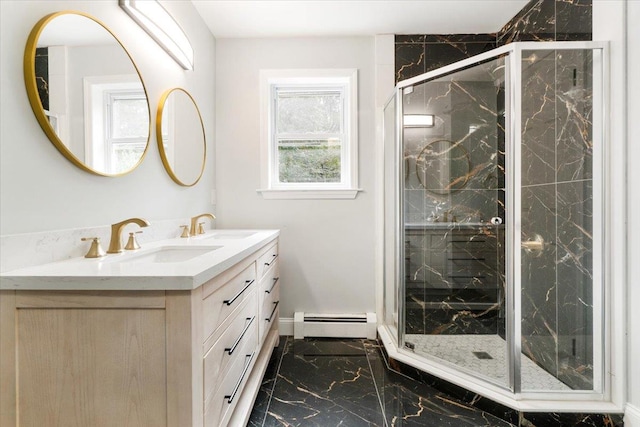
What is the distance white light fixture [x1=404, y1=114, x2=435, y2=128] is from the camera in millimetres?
2055

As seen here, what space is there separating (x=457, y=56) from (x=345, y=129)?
1089 millimetres

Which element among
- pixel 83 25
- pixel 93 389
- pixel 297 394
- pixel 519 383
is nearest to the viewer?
pixel 93 389

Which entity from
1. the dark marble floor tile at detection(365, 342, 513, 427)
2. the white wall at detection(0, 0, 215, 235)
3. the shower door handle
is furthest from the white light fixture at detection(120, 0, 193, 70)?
the dark marble floor tile at detection(365, 342, 513, 427)

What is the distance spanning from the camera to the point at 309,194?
8.66 feet

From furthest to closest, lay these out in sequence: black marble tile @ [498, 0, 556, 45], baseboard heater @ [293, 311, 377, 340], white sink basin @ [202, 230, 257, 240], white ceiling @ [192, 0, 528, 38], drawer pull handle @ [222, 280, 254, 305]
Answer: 1. baseboard heater @ [293, 311, 377, 340]
2. white ceiling @ [192, 0, 528, 38]
3. white sink basin @ [202, 230, 257, 240]
4. black marble tile @ [498, 0, 556, 45]
5. drawer pull handle @ [222, 280, 254, 305]

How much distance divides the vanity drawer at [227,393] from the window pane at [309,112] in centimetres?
189

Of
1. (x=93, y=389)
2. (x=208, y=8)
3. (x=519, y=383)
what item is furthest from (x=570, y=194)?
(x=208, y=8)

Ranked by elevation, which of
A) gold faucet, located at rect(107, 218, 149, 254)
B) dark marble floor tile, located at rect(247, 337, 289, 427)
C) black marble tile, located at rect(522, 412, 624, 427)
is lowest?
dark marble floor tile, located at rect(247, 337, 289, 427)

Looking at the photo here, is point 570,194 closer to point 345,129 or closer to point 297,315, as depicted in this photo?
point 345,129

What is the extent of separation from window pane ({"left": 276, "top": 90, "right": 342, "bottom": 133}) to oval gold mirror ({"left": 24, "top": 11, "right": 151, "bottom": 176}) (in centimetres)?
133

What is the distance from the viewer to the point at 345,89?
2738 mm

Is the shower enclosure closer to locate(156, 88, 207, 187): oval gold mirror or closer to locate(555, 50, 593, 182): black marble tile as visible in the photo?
locate(555, 50, 593, 182): black marble tile

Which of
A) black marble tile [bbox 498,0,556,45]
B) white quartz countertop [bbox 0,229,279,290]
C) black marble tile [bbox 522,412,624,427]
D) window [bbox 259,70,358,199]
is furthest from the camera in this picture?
window [bbox 259,70,358,199]

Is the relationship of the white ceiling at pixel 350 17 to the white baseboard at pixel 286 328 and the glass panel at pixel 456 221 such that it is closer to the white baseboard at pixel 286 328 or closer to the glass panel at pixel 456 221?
the glass panel at pixel 456 221
